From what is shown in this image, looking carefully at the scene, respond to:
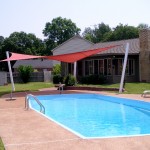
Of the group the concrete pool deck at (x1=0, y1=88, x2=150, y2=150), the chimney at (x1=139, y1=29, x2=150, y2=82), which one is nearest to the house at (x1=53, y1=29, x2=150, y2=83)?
the chimney at (x1=139, y1=29, x2=150, y2=82)

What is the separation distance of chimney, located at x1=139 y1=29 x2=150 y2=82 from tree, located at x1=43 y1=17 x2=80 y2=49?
50.8 m

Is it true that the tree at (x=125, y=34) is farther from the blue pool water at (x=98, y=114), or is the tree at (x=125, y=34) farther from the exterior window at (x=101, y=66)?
the blue pool water at (x=98, y=114)

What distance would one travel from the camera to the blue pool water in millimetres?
10539

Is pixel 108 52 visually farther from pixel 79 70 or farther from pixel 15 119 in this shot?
pixel 15 119

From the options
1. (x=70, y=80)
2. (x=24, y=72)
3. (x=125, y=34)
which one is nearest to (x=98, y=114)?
(x=70, y=80)

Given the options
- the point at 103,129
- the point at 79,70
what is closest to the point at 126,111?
the point at 103,129

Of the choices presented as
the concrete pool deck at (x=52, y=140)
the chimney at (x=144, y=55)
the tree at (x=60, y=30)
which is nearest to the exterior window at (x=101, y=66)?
the chimney at (x=144, y=55)

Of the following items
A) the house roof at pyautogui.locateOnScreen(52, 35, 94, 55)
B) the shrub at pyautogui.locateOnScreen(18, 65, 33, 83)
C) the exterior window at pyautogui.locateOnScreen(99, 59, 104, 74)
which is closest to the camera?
the exterior window at pyautogui.locateOnScreen(99, 59, 104, 74)

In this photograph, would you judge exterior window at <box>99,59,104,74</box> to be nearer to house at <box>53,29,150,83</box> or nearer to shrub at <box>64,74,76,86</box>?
house at <box>53,29,150,83</box>

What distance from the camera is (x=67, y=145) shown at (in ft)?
21.9

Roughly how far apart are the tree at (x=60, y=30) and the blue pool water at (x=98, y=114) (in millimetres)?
56458

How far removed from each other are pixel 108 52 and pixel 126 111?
11.9 metres

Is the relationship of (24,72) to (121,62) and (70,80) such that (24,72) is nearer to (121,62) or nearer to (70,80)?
(70,80)

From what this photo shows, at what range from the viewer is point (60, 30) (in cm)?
7675
